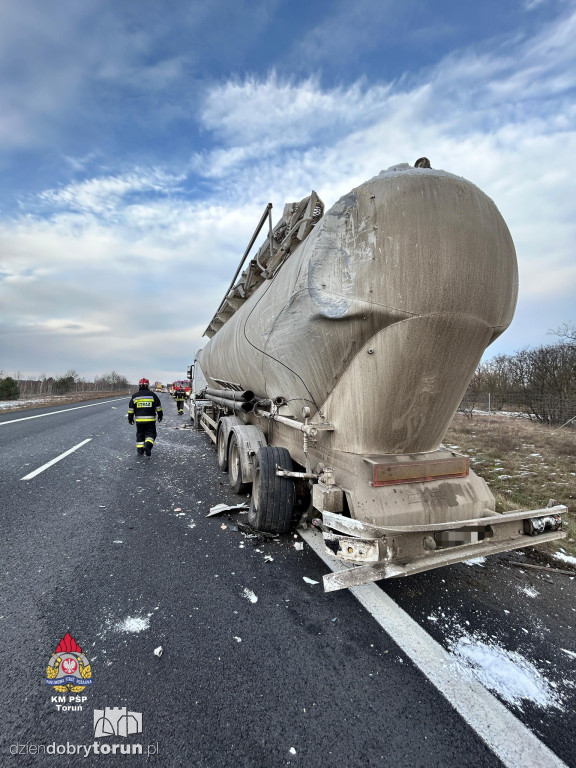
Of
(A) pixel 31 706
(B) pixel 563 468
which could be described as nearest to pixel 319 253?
(A) pixel 31 706

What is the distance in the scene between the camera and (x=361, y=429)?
2684mm

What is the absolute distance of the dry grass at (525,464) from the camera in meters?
4.62

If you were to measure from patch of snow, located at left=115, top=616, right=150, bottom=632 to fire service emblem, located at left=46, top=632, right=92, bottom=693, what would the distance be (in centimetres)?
25

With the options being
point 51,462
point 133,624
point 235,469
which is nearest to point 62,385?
point 51,462

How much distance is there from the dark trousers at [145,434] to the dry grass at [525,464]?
6.42 m

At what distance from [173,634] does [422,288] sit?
2.86 meters

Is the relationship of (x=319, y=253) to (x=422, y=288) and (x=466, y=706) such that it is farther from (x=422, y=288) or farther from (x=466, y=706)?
(x=466, y=706)

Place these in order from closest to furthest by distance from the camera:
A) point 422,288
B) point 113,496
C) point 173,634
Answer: point 173,634
point 422,288
point 113,496

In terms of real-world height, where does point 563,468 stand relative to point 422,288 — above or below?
below

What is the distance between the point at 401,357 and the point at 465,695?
197 cm

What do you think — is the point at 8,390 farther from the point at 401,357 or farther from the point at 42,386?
the point at 401,357

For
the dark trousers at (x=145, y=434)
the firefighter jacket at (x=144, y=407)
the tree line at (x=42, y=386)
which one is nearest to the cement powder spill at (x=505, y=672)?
the dark trousers at (x=145, y=434)

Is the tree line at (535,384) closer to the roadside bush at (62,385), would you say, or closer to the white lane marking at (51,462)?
the white lane marking at (51,462)

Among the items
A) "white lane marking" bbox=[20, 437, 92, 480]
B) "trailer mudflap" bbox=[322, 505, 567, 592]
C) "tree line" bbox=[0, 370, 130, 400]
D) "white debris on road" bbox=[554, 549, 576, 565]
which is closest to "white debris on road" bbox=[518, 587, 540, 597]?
"trailer mudflap" bbox=[322, 505, 567, 592]
